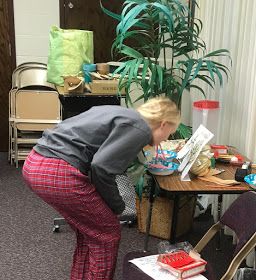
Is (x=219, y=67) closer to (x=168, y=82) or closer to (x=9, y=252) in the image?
(x=168, y=82)

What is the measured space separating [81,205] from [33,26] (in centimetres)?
297

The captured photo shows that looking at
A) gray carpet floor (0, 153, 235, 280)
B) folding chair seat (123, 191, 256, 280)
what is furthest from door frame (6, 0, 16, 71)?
folding chair seat (123, 191, 256, 280)

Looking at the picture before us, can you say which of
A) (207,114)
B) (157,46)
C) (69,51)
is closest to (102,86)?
(157,46)

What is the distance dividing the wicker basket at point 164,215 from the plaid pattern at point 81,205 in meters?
0.88

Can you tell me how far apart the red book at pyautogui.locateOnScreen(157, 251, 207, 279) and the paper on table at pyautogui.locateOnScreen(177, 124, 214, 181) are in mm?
439

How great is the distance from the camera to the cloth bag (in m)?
3.64

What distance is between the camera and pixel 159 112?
1.78 metres

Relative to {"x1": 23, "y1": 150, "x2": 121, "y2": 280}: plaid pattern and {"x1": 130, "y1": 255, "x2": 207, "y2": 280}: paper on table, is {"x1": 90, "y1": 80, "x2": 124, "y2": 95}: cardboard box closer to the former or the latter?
{"x1": 23, "y1": 150, "x2": 121, "y2": 280}: plaid pattern

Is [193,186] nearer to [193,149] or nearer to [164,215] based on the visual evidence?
[193,149]

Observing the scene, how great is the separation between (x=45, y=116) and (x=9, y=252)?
1.67 m

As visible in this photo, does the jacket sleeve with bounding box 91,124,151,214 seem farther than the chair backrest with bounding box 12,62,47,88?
No

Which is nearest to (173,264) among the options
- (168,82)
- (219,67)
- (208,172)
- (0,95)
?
(208,172)

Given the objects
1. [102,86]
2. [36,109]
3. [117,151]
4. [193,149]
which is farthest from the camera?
[36,109]

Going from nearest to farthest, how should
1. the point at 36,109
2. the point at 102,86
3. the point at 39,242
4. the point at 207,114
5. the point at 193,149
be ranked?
1. the point at 193,149
2. the point at 207,114
3. the point at 39,242
4. the point at 102,86
5. the point at 36,109
